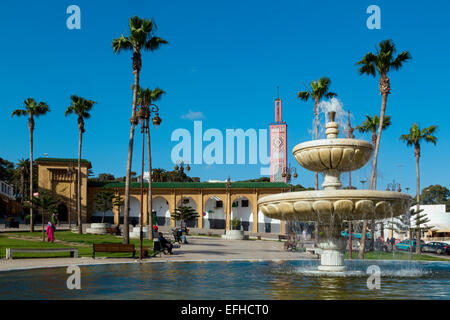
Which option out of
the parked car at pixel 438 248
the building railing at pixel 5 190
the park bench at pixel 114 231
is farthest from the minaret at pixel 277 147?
the park bench at pixel 114 231

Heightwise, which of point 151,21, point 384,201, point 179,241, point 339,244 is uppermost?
point 151,21

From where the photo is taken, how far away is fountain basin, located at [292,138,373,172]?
13.0 m

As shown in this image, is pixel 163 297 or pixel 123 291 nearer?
pixel 163 297

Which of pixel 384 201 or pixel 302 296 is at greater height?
pixel 384 201

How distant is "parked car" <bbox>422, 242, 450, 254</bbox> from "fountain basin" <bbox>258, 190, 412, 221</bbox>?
30.3 meters

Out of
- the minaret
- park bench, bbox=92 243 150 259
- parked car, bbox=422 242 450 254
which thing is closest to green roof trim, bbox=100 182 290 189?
parked car, bbox=422 242 450 254

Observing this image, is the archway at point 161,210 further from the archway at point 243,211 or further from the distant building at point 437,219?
the distant building at point 437,219

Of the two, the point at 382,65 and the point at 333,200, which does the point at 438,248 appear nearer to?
the point at 382,65

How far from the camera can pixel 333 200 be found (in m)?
11.6
